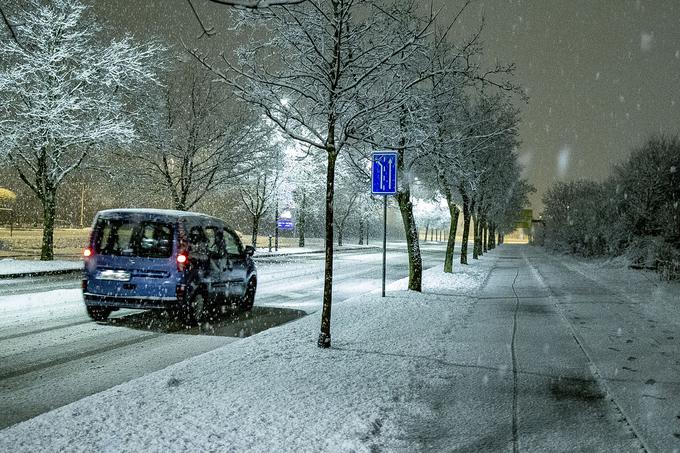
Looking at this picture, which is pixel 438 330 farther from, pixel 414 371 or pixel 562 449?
pixel 562 449

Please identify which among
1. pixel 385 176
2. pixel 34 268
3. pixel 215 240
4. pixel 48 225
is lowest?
pixel 34 268

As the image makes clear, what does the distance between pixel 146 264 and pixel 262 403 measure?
4575 millimetres

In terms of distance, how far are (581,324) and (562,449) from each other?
6228 mm

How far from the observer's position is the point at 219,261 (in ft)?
31.1

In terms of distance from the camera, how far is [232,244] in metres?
10.4

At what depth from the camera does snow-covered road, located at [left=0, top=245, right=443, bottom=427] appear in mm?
5277

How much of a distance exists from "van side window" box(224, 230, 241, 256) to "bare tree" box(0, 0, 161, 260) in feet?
42.4

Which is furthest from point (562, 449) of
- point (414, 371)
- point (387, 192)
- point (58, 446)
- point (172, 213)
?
point (387, 192)

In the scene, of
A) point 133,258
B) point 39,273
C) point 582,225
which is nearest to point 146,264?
point 133,258

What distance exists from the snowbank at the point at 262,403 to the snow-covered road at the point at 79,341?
2.12 feet

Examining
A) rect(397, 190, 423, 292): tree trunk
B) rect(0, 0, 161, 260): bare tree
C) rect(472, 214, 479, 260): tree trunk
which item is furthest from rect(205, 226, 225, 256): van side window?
rect(472, 214, 479, 260): tree trunk

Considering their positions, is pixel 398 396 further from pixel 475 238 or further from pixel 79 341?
pixel 475 238

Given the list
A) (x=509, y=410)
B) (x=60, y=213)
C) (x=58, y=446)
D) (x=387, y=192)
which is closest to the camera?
(x=58, y=446)

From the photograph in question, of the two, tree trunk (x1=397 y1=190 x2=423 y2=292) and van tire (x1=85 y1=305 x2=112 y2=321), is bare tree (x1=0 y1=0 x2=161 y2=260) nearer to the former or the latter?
tree trunk (x1=397 y1=190 x2=423 y2=292)
